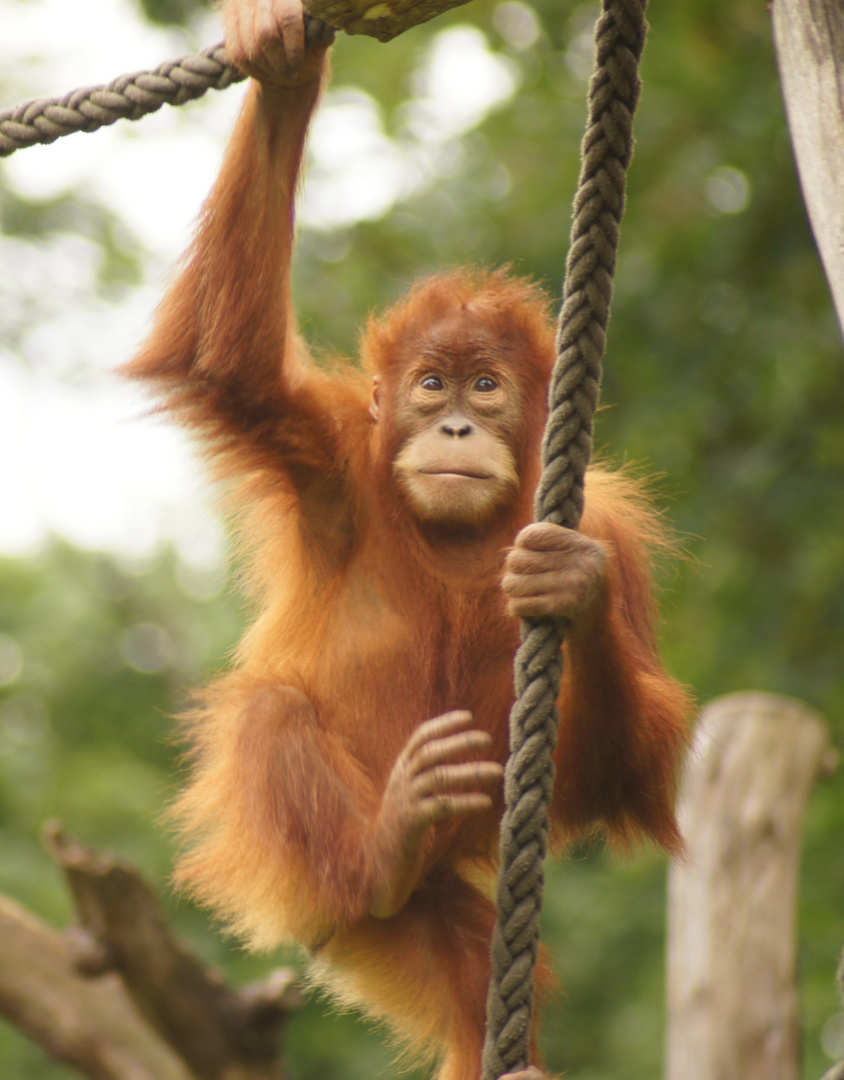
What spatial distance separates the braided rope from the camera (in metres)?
2.71

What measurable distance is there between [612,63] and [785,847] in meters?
3.65

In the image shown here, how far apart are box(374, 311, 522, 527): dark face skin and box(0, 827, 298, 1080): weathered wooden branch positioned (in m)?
2.55

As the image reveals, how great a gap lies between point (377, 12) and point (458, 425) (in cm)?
121

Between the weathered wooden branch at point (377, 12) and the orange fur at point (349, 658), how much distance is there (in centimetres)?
75

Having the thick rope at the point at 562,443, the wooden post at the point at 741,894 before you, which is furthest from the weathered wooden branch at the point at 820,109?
the wooden post at the point at 741,894

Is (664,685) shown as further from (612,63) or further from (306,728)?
(612,63)

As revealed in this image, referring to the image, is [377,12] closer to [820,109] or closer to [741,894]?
[820,109]

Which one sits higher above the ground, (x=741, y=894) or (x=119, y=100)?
(x=119, y=100)

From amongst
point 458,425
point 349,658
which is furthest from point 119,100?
point 349,658

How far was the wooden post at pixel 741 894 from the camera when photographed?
4.61 metres

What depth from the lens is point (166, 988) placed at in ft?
16.6

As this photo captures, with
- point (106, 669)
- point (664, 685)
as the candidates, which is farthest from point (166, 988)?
point (106, 669)

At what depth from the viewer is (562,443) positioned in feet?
7.38

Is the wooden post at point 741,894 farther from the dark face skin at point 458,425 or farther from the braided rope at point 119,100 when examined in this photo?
the braided rope at point 119,100
